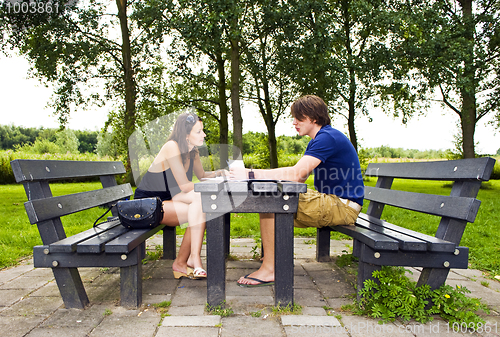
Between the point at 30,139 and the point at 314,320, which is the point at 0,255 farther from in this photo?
the point at 30,139

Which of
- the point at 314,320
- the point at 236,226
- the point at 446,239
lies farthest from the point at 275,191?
the point at 236,226

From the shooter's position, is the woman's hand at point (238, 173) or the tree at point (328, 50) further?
the tree at point (328, 50)

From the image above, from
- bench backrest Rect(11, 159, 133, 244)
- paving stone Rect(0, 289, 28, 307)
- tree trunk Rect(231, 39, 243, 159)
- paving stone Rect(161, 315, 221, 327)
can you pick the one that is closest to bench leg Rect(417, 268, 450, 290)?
paving stone Rect(161, 315, 221, 327)

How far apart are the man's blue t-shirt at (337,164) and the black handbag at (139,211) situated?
135 centimetres

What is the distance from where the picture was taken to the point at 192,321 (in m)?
2.42

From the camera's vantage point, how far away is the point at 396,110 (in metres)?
17.7

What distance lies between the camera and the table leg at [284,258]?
2.63 meters

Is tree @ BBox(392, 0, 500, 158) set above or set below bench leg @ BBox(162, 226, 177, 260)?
above

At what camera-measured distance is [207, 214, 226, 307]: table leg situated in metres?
2.62

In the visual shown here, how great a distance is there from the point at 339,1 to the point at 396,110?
5.98 meters

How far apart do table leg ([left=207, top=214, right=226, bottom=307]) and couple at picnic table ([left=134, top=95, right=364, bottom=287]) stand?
0.52 meters

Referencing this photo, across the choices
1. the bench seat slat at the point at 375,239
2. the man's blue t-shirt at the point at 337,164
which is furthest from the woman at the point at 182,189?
the bench seat slat at the point at 375,239

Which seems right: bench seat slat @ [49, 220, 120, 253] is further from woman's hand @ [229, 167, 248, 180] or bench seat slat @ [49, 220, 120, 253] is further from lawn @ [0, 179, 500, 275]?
lawn @ [0, 179, 500, 275]

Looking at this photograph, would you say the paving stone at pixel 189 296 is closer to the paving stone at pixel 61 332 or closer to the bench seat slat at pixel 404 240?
the paving stone at pixel 61 332
